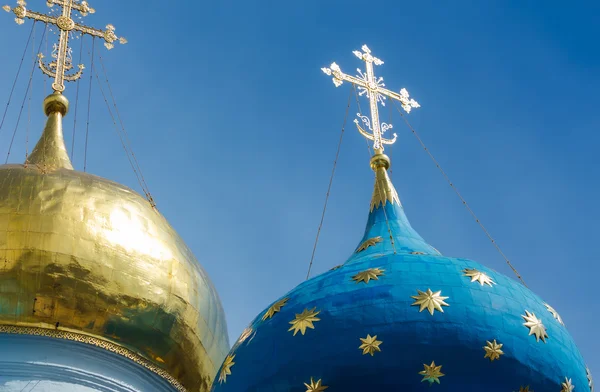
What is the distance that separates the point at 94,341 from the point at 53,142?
10.9 feet

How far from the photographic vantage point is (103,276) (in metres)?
11.8

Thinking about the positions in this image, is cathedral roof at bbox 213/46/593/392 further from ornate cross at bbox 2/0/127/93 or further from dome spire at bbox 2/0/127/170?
ornate cross at bbox 2/0/127/93

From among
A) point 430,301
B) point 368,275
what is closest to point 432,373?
point 430,301

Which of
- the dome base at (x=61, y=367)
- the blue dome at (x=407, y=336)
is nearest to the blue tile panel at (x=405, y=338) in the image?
the blue dome at (x=407, y=336)

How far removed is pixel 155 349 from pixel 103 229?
57.1 inches

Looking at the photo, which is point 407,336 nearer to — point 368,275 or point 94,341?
point 368,275

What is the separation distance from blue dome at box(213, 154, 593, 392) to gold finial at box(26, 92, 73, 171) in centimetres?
484

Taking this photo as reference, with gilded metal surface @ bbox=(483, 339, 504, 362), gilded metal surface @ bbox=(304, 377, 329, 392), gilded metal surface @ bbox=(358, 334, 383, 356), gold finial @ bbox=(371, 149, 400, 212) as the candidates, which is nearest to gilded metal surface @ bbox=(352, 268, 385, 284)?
gilded metal surface @ bbox=(358, 334, 383, 356)

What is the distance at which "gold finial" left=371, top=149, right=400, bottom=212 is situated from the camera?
38.5 ft

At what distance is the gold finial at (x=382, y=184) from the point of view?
1175cm

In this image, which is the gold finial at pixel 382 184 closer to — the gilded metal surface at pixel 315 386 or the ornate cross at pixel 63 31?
the gilded metal surface at pixel 315 386

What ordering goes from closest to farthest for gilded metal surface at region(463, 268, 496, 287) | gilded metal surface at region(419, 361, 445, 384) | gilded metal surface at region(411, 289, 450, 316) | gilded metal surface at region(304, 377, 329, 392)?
gilded metal surface at region(419, 361, 445, 384), gilded metal surface at region(304, 377, 329, 392), gilded metal surface at region(411, 289, 450, 316), gilded metal surface at region(463, 268, 496, 287)

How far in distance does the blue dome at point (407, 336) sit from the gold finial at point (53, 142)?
4837 mm

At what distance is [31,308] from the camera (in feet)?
37.6
